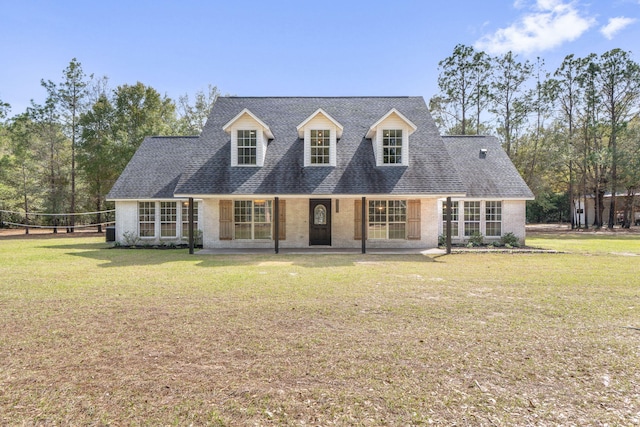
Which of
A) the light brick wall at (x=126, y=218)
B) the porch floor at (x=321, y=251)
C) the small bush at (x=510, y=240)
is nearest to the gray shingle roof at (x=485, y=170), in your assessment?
the small bush at (x=510, y=240)

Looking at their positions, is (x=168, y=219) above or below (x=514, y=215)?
below

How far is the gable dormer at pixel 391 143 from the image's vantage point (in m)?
15.2

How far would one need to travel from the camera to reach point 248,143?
15.4 m

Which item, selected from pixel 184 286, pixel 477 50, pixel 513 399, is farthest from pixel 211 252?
pixel 477 50

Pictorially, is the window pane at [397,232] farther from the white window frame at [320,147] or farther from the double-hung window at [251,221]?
the double-hung window at [251,221]

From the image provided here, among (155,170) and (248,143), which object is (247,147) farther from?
(155,170)

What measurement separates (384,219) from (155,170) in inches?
513

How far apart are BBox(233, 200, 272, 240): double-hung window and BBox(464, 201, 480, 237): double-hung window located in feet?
33.5

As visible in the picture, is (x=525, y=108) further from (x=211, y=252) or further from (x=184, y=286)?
(x=184, y=286)

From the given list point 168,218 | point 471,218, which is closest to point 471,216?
point 471,218

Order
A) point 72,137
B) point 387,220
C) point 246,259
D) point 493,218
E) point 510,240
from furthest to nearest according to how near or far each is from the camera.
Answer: point 72,137
point 493,218
point 510,240
point 387,220
point 246,259

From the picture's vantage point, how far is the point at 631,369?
151 inches

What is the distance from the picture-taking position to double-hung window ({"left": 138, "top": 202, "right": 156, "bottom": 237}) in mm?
17656

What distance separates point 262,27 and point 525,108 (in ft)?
86.6
